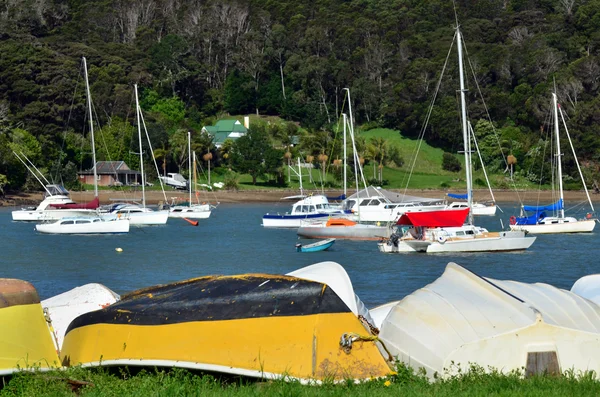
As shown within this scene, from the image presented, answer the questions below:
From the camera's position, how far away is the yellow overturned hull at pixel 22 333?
1041 centimetres

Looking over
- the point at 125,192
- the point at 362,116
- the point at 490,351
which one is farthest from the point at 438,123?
the point at 490,351

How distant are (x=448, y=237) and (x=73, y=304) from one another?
26.3 m

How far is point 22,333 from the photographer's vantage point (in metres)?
10.7

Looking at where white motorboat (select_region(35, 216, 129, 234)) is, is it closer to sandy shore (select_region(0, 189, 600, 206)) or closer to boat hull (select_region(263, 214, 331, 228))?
boat hull (select_region(263, 214, 331, 228))

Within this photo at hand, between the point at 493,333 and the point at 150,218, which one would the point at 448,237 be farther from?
the point at 493,333

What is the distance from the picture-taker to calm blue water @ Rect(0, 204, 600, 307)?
3017 centimetres

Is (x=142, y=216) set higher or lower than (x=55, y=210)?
lower

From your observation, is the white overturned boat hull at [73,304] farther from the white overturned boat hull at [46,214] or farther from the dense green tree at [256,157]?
the dense green tree at [256,157]

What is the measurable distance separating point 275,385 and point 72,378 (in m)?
2.10

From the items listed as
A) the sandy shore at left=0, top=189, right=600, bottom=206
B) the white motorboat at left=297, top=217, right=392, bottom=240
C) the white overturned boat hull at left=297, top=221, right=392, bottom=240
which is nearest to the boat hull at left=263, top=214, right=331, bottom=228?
the white motorboat at left=297, top=217, right=392, bottom=240

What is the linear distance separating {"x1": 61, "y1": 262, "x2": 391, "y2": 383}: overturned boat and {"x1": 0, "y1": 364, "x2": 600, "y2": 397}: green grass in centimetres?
16

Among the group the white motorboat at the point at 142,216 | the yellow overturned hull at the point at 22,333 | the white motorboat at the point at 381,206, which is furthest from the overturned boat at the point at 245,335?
the white motorboat at the point at 142,216

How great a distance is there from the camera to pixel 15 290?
10.9 meters

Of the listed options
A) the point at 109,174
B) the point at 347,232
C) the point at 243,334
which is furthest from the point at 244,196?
the point at 243,334
